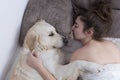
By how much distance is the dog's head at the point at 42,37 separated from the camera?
1.49m

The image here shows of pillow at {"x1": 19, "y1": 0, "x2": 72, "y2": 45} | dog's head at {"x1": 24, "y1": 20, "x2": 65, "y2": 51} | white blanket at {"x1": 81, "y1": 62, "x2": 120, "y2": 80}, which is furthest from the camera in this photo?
pillow at {"x1": 19, "y1": 0, "x2": 72, "y2": 45}

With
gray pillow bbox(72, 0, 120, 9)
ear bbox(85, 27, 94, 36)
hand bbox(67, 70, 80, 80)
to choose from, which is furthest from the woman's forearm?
gray pillow bbox(72, 0, 120, 9)

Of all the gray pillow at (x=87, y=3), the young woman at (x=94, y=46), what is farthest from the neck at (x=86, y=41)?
the gray pillow at (x=87, y=3)

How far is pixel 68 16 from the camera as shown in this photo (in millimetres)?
1719

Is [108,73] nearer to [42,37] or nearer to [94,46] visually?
[94,46]

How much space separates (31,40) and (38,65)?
6.3 inches

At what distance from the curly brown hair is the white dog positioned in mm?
201

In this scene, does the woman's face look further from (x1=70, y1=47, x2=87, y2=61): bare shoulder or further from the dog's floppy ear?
the dog's floppy ear

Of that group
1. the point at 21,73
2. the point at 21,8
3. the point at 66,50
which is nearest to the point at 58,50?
the point at 66,50

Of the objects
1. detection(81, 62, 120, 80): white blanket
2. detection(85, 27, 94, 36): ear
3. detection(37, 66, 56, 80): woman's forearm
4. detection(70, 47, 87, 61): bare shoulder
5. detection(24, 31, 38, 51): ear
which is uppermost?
detection(85, 27, 94, 36): ear

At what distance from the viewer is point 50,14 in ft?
5.51

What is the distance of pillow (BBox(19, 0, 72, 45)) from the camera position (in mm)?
1660

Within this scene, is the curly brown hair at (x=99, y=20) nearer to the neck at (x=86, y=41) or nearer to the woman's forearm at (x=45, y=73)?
the neck at (x=86, y=41)

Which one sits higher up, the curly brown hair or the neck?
the curly brown hair
